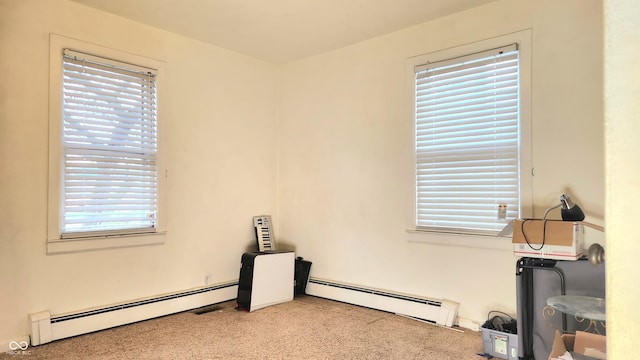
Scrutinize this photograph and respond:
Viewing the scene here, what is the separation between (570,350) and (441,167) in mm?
1661

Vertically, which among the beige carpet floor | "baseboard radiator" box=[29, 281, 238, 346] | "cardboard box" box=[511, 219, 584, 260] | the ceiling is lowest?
the beige carpet floor

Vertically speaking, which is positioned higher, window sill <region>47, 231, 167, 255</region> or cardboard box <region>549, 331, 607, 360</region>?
window sill <region>47, 231, 167, 255</region>

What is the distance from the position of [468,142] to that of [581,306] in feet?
4.99

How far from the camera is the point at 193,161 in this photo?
12.9 ft

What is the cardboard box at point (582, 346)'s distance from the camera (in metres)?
2.11

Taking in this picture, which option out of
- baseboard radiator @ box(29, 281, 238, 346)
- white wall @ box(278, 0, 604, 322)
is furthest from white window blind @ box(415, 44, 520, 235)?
baseboard radiator @ box(29, 281, 238, 346)

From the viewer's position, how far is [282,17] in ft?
11.2

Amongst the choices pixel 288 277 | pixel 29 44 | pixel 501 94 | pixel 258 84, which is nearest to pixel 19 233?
pixel 29 44

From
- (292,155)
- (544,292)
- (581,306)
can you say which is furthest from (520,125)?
(292,155)

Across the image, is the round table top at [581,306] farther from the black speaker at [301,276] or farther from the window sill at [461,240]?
the black speaker at [301,276]

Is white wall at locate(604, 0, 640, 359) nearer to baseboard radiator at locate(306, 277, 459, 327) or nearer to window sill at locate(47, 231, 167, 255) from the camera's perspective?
baseboard radiator at locate(306, 277, 459, 327)

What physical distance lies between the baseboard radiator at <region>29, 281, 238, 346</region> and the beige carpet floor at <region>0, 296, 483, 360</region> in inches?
2.7

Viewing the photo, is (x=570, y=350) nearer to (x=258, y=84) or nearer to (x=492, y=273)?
(x=492, y=273)

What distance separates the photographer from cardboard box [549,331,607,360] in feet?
6.91
